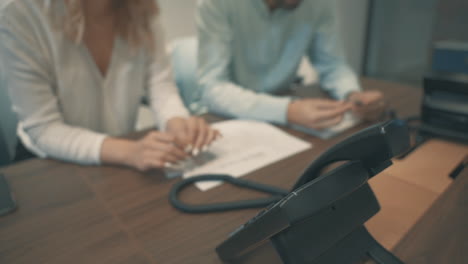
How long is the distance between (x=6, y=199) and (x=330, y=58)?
1.10m

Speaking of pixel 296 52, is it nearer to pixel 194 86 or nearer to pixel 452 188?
pixel 194 86

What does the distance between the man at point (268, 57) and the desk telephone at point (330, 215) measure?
45 centimetres

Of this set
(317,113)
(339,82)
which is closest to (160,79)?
(317,113)

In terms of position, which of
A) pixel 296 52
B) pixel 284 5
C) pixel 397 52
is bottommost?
pixel 397 52

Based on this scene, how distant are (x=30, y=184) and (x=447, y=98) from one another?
0.90 metres

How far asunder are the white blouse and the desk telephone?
0.46m

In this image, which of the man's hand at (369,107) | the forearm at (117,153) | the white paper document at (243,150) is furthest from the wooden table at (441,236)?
the forearm at (117,153)

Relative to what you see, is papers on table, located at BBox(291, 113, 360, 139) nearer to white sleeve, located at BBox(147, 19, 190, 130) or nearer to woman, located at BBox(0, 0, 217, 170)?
woman, located at BBox(0, 0, 217, 170)

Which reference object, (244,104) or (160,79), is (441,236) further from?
(160,79)

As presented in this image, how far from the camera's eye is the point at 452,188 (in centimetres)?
50

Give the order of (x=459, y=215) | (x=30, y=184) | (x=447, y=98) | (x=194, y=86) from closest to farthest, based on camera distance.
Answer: (x=459, y=215)
(x=30, y=184)
(x=447, y=98)
(x=194, y=86)

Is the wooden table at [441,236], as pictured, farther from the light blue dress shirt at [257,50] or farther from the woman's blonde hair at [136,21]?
Result: the woman's blonde hair at [136,21]

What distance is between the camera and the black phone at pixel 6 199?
538 mm

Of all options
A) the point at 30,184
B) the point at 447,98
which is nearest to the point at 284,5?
the point at 447,98
